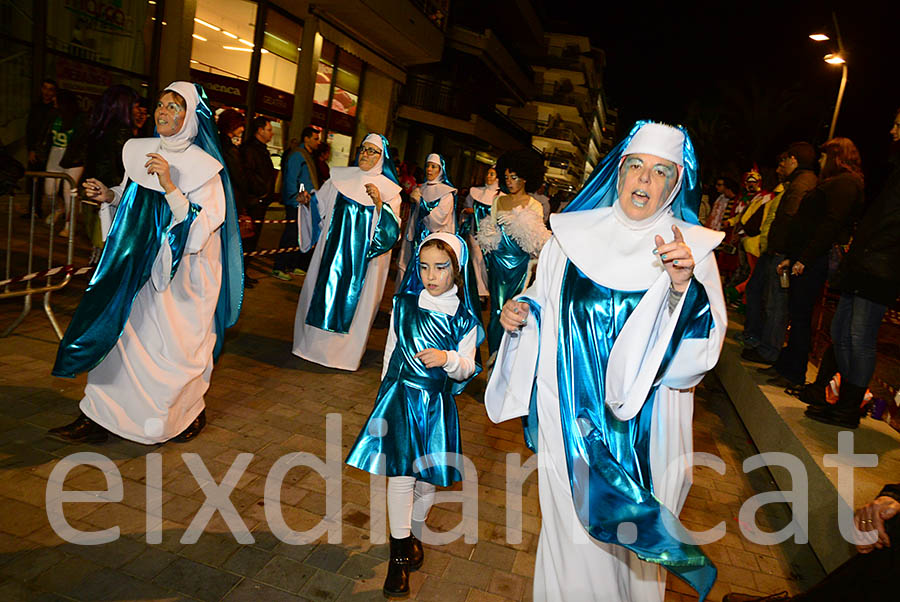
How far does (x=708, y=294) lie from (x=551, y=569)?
127cm

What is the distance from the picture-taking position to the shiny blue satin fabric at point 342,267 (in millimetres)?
6638

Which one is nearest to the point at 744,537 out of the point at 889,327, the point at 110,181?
the point at 889,327

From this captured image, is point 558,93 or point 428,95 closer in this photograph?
point 428,95

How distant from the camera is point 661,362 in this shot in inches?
102

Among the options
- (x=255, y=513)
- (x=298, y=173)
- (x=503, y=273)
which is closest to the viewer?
(x=255, y=513)

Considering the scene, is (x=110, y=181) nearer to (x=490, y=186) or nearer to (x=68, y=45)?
(x=490, y=186)

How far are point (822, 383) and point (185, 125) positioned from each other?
5.40 metres

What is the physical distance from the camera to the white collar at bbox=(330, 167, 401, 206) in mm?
6777

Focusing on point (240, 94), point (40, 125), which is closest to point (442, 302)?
point (40, 125)

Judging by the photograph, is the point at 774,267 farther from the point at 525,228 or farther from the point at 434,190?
the point at 434,190

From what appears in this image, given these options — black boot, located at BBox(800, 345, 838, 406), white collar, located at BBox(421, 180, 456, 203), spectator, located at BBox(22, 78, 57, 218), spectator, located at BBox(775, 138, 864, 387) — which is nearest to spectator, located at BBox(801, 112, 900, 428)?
black boot, located at BBox(800, 345, 838, 406)

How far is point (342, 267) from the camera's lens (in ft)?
22.2

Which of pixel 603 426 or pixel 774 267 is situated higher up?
pixel 774 267

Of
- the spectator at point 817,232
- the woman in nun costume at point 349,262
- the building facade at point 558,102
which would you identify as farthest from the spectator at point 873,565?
the building facade at point 558,102
